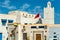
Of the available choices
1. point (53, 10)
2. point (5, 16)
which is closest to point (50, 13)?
point (53, 10)

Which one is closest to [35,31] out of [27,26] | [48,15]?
[27,26]

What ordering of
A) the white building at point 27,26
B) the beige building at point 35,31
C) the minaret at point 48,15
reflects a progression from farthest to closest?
1. the minaret at point 48,15
2. the white building at point 27,26
3. the beige building at point 35,31

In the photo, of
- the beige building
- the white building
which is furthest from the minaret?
the beige building

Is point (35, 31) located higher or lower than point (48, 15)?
lower

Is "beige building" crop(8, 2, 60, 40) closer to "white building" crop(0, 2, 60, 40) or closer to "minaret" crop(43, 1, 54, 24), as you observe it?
"white building" crop(0, 2, 60, 40)

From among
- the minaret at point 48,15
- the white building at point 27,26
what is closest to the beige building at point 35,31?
the white building at point 27,26

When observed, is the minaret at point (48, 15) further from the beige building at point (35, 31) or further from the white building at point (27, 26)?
the beige building at point (35, 31)

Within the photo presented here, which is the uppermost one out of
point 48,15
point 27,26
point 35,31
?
point 48,15

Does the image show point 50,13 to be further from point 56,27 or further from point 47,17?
point 56,27

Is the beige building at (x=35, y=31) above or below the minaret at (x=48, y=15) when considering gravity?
below

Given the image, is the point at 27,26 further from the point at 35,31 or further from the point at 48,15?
the point at 48,15

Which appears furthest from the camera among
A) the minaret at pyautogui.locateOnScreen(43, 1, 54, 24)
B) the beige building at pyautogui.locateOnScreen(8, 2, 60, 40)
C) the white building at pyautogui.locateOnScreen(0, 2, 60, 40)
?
the minaret at pyautogui.locateOnScreen(43, 1, 54, 24)

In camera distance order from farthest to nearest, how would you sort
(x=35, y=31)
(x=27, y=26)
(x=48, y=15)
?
(x=48, y=15), (x=27, y=26), (x=35, y=31)

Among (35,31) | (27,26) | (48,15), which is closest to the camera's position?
(35,31)
